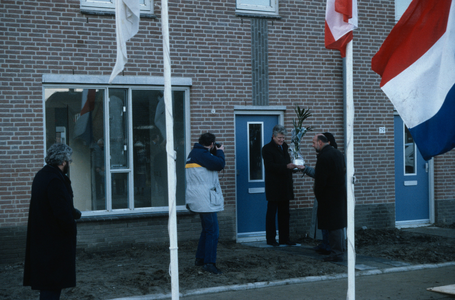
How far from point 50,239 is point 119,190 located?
13.9ft

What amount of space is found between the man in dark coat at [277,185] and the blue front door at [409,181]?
136 inches

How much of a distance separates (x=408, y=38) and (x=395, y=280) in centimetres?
370

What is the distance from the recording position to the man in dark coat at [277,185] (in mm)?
9625

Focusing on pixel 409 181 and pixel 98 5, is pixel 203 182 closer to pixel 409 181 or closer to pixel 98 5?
pixel 98 5

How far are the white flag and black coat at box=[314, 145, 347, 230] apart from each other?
4344 mm

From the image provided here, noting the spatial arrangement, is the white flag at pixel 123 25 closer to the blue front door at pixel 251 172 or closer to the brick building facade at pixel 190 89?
the brick building facade at pixel 190 89

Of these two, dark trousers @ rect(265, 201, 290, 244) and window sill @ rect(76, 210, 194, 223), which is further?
dark trousers @ rect(265, 201, 290, 244)

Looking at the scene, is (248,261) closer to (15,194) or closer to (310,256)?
(310,256)

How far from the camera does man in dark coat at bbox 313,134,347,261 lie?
8258mm

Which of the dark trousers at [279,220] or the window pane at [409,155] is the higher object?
the window pane at [409,155]

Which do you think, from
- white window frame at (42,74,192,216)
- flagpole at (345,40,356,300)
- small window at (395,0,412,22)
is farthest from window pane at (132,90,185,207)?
small window at (395,0,412,22)

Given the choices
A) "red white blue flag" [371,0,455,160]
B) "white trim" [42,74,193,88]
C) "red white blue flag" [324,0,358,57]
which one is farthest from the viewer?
"white trim" [42,74,193,88]

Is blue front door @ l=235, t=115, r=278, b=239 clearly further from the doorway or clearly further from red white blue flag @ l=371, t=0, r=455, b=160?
red white blue flag @ l=371, t=0, r=455, b=160

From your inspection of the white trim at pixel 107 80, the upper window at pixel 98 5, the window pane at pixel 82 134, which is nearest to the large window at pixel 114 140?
the window pane at pixel 82 134
